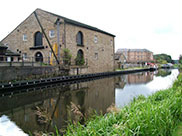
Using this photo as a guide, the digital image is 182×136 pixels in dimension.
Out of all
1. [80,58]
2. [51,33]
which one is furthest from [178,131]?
[51,33]

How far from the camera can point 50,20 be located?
20891 millimetres

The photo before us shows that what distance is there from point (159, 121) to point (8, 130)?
4.47 meters

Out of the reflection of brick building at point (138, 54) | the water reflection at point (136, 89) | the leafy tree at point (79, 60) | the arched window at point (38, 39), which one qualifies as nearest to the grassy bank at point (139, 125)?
the water reflection at point (136, 89)

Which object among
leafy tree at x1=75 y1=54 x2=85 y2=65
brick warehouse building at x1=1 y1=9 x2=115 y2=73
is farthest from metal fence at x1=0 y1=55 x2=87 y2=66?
leafy tree at x1=75 y1=54 x2=85 y2=65

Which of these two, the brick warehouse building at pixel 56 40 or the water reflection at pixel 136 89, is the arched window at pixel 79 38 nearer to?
the brick warehouse building at pixel 56 40

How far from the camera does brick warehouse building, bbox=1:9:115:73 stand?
20.1m

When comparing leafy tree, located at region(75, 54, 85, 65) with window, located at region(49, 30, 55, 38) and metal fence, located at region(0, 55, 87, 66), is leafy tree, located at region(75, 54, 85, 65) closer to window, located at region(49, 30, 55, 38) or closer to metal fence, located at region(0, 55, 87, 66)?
metal fence, located at region(0, 55, 87, 66)

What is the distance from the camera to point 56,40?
20359 millimetres

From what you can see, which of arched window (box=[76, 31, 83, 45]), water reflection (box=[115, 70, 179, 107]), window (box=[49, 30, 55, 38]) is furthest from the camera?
arched window (box=[76, 31, 83, 45])

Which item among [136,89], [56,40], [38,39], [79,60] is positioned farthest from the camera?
[38,39]

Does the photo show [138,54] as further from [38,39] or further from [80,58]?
[38,39]

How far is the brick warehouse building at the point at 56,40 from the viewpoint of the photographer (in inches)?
793

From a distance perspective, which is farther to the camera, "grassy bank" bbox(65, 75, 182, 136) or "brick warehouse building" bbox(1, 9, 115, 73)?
"brick warehouse building" bbox(1, 9, 115, 73)

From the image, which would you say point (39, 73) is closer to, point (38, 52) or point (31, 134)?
Result: point (38, 52)
